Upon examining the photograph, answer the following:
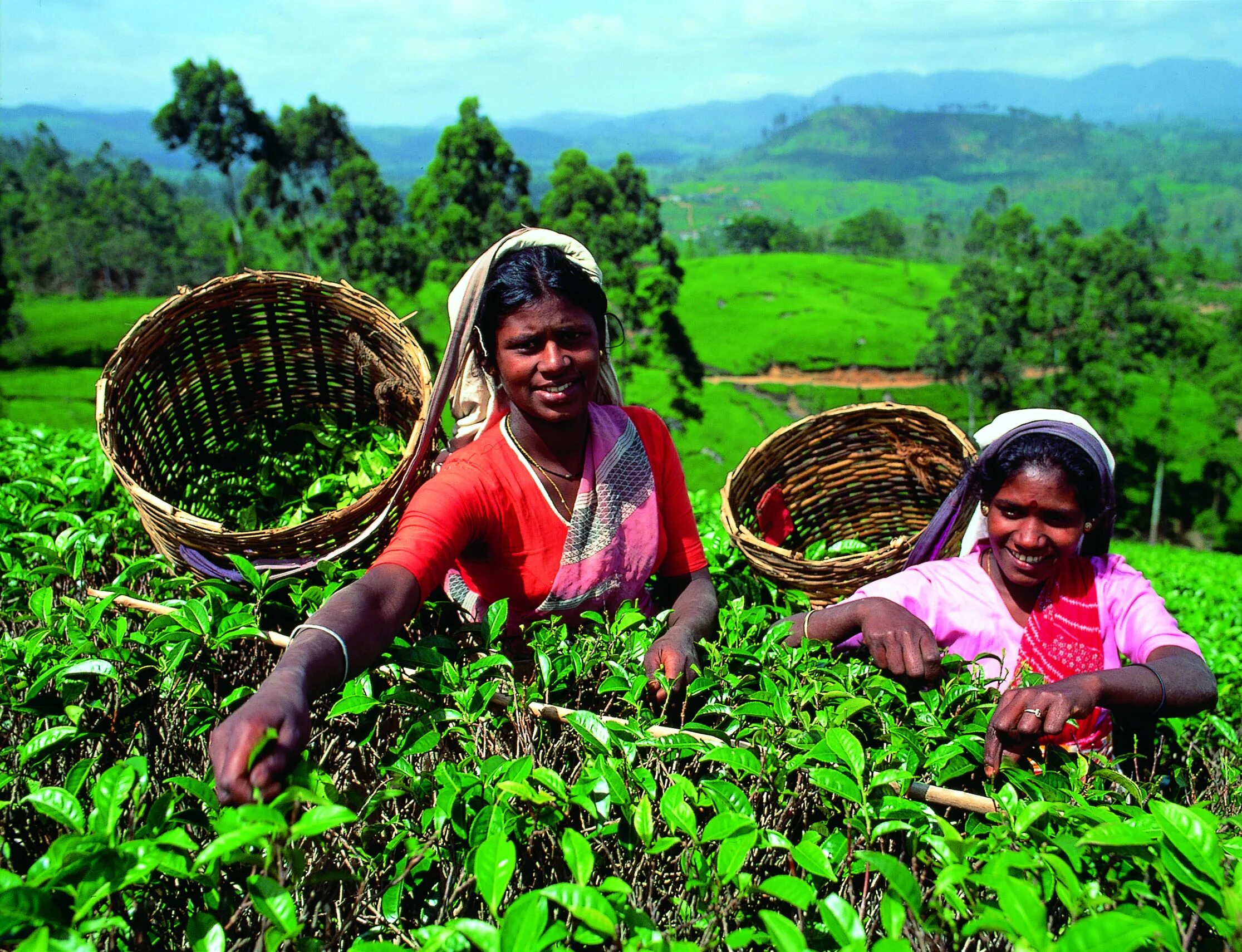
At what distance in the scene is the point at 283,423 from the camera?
3418mm

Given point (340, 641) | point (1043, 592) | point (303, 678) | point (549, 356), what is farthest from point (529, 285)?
point (1043, 592)

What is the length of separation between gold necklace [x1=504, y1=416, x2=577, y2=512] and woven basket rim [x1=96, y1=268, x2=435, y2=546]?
26cm

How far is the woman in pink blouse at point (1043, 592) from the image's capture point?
84.8 inches

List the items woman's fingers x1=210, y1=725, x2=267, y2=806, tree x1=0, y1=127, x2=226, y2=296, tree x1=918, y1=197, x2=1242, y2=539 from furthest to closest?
tree x1=0, y1=127, x2=226, y2=296 < tree x1=918, y1=197, x2=1242, y2=539 < woman's fingers x1=210, y1=725, x2=267, y2=806

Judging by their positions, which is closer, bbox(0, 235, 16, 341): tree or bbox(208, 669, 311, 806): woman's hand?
bbox(208, 669, 311, 806): woman's hand

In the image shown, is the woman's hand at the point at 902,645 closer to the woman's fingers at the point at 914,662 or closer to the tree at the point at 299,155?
the woman's fingers at the point at 914,662

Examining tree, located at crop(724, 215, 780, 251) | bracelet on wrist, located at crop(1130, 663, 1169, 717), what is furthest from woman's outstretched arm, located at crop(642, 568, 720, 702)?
tree, located at crop(724, 215, 780, 251)

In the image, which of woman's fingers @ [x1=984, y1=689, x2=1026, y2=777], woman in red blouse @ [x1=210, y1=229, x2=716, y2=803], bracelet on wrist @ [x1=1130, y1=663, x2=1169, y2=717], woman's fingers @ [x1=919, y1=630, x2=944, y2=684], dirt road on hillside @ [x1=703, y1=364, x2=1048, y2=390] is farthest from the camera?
dirt road on hillside @ [x1=703, y1=364, x2=1048, y2=390]

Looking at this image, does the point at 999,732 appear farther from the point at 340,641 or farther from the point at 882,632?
the point at 340,641

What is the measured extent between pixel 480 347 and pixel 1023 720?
A: 1651mm

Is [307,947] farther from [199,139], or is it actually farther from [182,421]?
[199,139]

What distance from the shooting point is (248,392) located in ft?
10.9

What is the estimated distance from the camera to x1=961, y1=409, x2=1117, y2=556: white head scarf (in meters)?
2.42

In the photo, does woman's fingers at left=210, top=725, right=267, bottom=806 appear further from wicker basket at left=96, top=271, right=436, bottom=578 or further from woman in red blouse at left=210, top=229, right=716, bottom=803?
wicker basket at left=96, top=271, right=436, bottom=578
